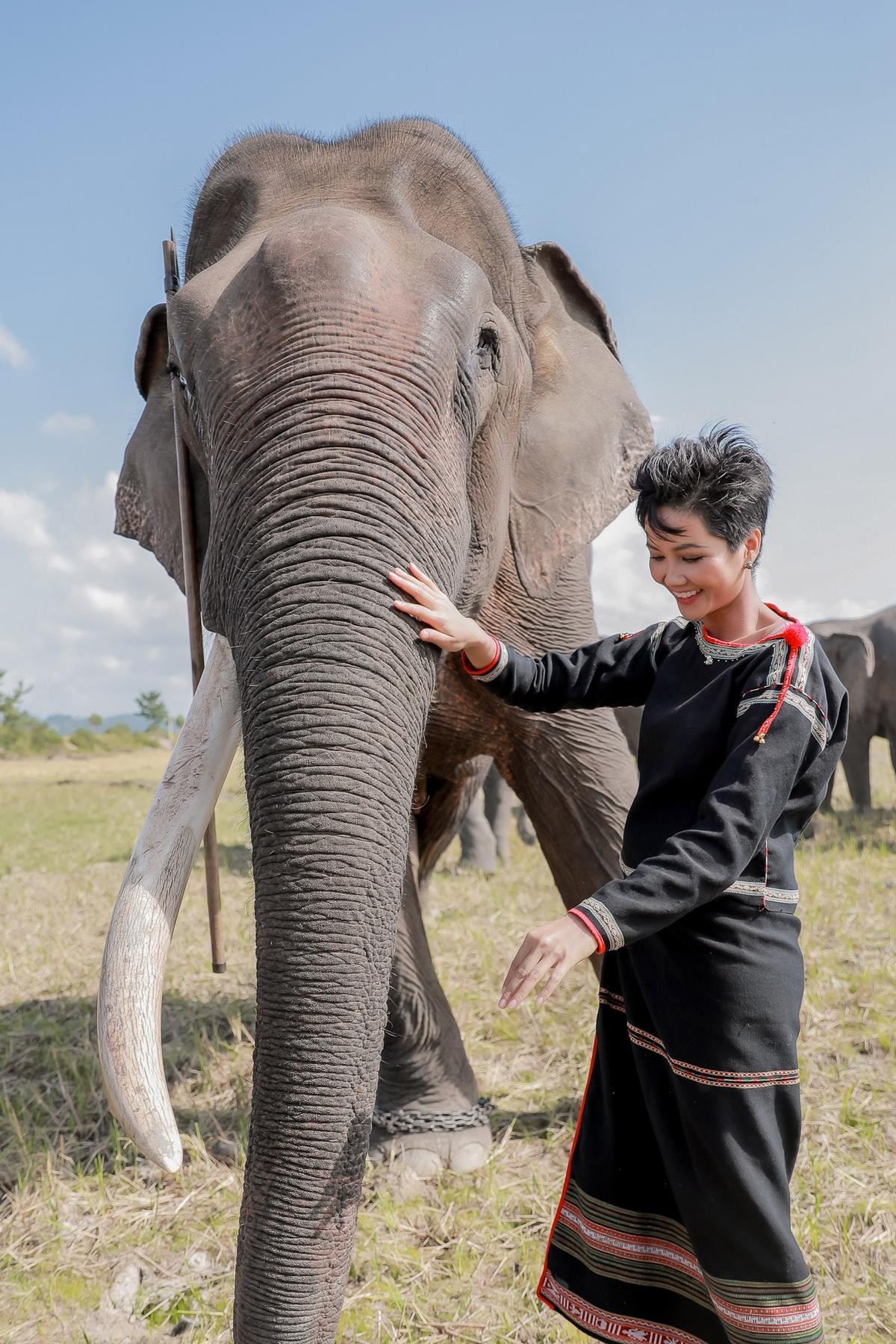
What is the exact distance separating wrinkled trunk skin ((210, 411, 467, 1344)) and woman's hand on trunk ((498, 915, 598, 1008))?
44 cm

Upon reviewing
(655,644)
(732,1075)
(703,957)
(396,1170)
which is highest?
(655,644)

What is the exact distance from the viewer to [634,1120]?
2.19 metres

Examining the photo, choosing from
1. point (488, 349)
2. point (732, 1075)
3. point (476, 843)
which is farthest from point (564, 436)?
point (476, 843)

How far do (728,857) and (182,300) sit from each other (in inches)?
71.2

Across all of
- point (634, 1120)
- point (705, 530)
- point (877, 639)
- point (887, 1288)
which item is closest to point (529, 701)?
point (705, 530)

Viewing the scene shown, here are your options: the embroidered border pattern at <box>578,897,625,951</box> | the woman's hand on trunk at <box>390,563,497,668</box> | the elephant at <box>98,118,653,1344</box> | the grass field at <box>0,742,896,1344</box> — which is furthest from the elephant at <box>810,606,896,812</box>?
the embroidered border pattern at <box>578,897,625,951</box>

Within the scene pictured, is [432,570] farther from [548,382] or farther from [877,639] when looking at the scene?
[877,639]

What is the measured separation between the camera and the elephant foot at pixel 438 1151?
11.8 feet

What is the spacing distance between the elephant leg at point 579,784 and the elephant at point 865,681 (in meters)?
9.17

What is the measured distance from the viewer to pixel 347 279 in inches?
93.0

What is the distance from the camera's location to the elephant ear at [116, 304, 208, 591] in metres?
3.48

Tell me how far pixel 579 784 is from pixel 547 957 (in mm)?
1925

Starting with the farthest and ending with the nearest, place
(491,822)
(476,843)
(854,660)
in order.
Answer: (854,660) < (491,822) < (476,843)

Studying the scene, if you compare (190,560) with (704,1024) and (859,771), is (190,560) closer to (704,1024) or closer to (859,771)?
(704,1024)
